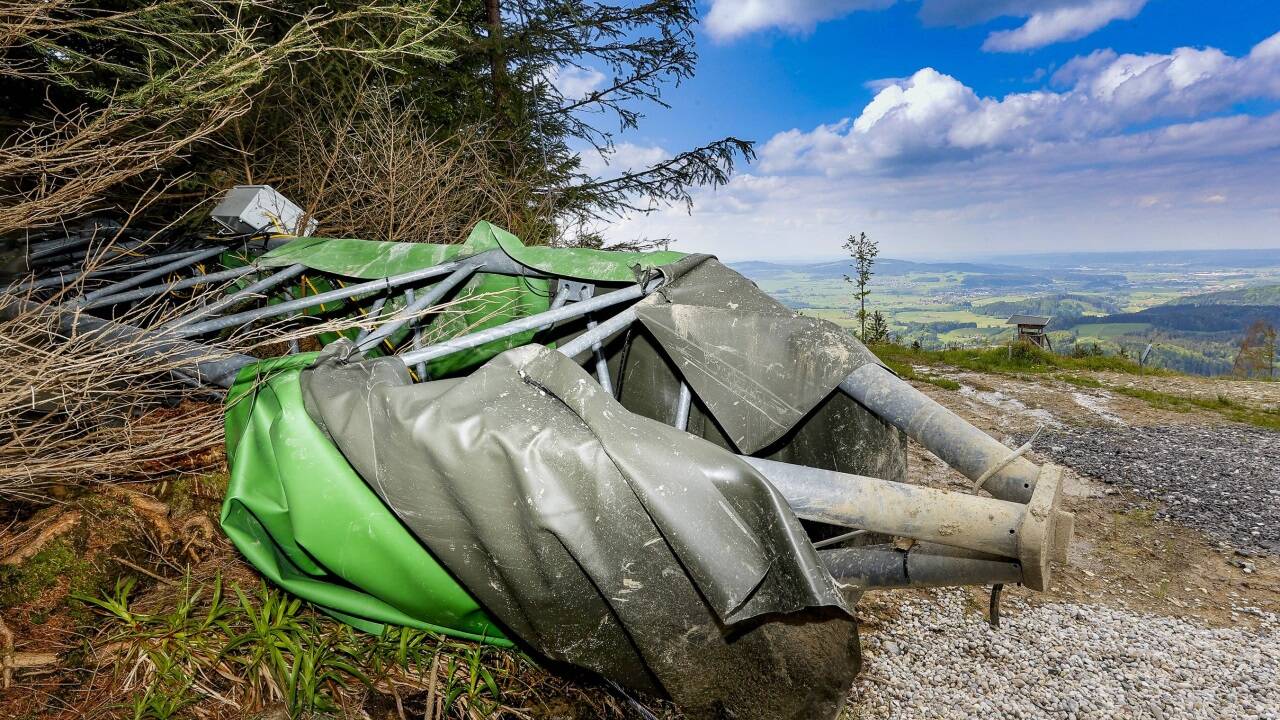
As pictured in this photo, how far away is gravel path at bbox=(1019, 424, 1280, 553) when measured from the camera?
5.36 meters

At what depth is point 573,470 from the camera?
63.2 inches

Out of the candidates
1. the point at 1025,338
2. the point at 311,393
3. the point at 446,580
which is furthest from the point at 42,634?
the point at 1025,338

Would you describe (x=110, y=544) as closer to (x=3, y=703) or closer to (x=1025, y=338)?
(x=3, y=703)

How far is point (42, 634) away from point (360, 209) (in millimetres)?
5302

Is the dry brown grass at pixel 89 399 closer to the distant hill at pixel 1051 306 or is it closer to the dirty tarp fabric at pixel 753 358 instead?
the dirty tarp fabric at pixel 753 358

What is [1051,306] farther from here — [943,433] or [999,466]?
[999,466]

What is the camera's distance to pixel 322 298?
11.2 feet

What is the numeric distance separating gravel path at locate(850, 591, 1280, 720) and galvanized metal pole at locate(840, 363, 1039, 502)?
5.72 feet

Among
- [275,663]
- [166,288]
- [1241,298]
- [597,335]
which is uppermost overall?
[166,288]

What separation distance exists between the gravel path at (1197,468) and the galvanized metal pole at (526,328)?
19.9 feet

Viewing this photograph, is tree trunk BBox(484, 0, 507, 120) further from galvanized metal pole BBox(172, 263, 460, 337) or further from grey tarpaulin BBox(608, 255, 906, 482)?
grey tarpaulin BBox(608, 255, 906, 482)

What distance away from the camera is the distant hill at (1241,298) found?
122 m

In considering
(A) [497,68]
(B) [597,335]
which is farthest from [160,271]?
(A) [497,68]

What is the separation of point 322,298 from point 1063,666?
4939 millimetres
